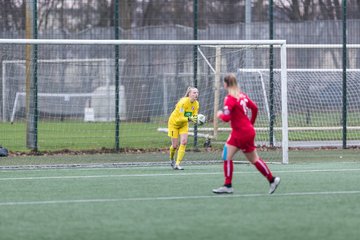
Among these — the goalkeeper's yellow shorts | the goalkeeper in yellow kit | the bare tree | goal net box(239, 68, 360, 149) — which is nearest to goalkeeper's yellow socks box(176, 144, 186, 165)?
the goalkeeper in yellow kit

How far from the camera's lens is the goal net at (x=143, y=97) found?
21203 millimetres

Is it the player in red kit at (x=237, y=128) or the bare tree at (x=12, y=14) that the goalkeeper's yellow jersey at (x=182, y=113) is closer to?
the player in red kit at (x=237, y=128)

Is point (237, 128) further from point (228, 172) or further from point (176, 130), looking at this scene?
point (176, 130)

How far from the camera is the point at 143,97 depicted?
23.2 meters

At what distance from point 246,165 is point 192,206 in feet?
22.6

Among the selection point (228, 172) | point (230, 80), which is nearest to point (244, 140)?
point (228, 172)

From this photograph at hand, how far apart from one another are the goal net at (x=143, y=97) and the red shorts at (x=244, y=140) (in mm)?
5585

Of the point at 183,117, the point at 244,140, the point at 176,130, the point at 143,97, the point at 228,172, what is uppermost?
the point at 143,97

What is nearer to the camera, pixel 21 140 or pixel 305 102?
pixel 21 140

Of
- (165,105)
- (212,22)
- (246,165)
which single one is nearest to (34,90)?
(165,105)

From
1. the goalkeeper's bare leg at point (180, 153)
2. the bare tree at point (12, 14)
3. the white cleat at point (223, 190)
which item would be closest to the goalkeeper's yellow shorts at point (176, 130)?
the goalkeeper's bare leg at point (180, 153)

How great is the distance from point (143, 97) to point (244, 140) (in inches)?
415

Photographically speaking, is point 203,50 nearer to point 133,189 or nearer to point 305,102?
→ point 305,102

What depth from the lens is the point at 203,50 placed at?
22.4m
